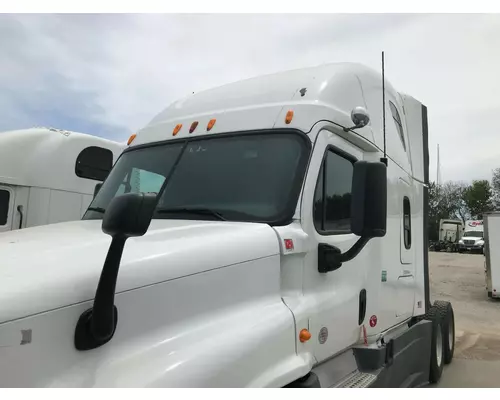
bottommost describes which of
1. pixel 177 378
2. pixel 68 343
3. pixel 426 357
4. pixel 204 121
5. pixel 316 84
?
pixel 426 357

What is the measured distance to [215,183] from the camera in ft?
10.1

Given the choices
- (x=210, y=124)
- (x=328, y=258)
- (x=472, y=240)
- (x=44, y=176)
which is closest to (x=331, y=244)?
(x=328, y=258)

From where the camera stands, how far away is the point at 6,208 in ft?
20.0

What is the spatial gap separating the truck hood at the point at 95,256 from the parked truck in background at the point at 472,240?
3480 centimetres

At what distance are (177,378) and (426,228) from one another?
14.7 ft

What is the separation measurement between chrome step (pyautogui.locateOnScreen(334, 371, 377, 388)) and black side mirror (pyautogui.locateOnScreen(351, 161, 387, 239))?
1.13 m

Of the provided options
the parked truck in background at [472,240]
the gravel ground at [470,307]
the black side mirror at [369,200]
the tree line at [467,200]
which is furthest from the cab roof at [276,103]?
the tree line at [467,200]

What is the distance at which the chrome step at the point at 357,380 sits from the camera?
10.4ft

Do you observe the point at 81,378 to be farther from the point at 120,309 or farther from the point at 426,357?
the point at 426,357

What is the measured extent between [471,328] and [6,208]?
8.86m

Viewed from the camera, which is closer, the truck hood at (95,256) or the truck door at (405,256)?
the truck hood at (95,256)

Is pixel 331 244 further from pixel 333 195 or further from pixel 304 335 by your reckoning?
pixel 304 335

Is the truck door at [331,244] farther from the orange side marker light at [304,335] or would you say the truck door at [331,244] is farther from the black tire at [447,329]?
the black tire at [447,329]

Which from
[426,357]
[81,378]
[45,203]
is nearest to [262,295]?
[81,378]
